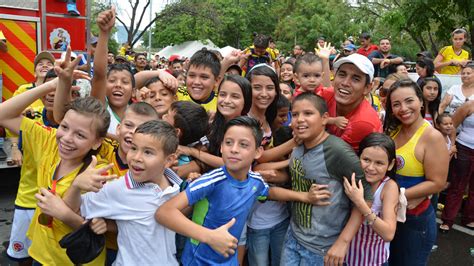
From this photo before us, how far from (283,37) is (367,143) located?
34038 millimetres

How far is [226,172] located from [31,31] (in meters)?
4.56

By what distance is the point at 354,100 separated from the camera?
274 centimetres

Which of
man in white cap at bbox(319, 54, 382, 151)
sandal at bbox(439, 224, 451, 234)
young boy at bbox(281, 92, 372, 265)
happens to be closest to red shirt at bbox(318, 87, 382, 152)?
man in white cap at bbox(319, 54, 382, 151)

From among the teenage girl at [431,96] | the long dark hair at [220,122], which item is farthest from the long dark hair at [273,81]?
the teenage girl at [431,96]

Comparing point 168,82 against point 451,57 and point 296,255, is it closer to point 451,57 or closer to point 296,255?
point 296,255

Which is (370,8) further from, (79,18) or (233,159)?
(233,159)

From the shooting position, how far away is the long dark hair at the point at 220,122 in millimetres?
2834

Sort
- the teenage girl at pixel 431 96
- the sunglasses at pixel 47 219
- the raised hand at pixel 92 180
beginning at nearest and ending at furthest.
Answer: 1. the raised hand at pixel 92 180
2. the sunglasses at pixel 47 219
3. the teenage girl at pixel 431 96

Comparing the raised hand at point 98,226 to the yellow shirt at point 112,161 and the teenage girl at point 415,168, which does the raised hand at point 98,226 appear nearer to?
the yellow shirt at point 112,161

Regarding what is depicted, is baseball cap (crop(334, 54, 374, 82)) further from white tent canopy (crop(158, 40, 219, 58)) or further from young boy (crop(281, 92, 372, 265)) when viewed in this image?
white tent canopy (crop(158, 40, 219, 58))

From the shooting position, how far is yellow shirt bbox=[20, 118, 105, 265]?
92.6 inches

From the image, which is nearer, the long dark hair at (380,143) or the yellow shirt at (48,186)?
the yellow shirt at (48,186)

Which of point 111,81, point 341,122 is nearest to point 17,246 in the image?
point 111,81

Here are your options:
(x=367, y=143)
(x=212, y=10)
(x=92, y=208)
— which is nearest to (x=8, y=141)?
(x=92, y=208)
